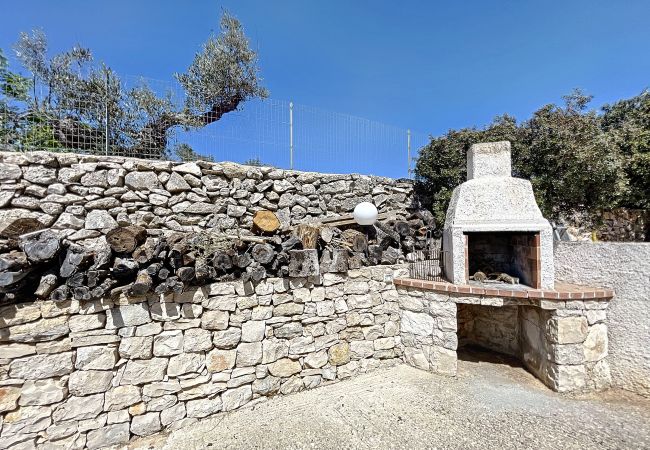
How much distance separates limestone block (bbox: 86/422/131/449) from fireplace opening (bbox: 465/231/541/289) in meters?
5.70

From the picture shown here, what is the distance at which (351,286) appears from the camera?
4.79m

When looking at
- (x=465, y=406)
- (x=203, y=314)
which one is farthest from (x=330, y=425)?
(x=203, y=314)

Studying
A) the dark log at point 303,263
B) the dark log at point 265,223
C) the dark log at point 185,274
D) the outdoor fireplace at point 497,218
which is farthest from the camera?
the dark log at point 265,223

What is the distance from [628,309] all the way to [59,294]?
7.99 meters

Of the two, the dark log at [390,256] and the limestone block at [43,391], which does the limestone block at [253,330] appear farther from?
the dark log at [390,256]

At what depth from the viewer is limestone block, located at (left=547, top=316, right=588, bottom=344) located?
4059 mm

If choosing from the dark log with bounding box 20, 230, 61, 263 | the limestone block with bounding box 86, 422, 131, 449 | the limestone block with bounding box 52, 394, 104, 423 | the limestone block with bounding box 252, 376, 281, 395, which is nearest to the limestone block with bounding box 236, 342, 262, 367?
the limestone block with bounding box 252, 376, 281, 395

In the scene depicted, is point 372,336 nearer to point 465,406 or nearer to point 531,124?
point 465,406

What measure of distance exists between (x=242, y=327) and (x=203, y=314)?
605mm

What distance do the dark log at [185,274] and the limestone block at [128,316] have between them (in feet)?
1.90

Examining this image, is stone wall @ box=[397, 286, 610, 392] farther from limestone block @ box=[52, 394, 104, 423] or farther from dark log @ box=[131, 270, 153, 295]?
limestone block @ box=[52, 394, 104, 423]

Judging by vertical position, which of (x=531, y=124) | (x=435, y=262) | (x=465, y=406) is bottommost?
(x=465, y=406)

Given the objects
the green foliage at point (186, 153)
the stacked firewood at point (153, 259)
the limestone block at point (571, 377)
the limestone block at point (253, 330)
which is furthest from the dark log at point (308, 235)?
the limestone block at point (571, 377)

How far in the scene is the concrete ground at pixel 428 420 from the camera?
3.20 meters
